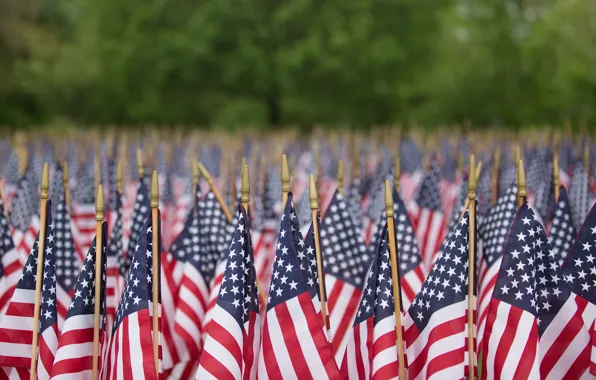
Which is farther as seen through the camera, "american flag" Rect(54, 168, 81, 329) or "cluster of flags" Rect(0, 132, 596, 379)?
"american flag" Rect(54, 168, 81, 329)

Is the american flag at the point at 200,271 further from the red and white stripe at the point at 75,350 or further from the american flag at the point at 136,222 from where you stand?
the red and white stripe at the point at 75,350

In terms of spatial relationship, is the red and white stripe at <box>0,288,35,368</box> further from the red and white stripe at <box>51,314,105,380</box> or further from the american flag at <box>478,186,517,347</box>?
the american flag at <box>478,186,517,347</box>

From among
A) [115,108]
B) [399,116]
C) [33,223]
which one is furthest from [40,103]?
[33,223]

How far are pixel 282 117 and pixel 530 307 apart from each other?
798 inches

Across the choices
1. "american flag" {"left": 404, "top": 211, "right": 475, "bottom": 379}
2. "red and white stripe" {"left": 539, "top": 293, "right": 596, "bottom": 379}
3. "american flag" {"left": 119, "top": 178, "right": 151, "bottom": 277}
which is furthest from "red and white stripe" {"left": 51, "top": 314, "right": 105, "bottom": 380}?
"red and white stripe" {"left": 539, "top": 293, "right": 596, "bottom": 379}

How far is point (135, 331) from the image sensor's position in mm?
4152

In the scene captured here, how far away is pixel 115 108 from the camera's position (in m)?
29.3

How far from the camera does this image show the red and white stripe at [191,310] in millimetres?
5258

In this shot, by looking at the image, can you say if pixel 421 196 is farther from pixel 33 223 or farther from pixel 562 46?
pixel 562 46

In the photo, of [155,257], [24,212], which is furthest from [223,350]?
[24,212]

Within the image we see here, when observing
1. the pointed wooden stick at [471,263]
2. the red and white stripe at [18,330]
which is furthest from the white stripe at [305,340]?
the red and white stripe at [18,330]

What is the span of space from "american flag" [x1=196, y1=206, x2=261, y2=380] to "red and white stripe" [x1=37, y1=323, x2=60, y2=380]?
96cm

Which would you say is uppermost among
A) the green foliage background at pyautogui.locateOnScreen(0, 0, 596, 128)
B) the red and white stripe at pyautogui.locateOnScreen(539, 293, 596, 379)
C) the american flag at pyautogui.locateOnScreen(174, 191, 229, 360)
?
the green foliage background at pyautogui.locateOnScreen(0, 0, 596, 128)

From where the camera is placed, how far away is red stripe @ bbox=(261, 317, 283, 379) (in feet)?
13.4
